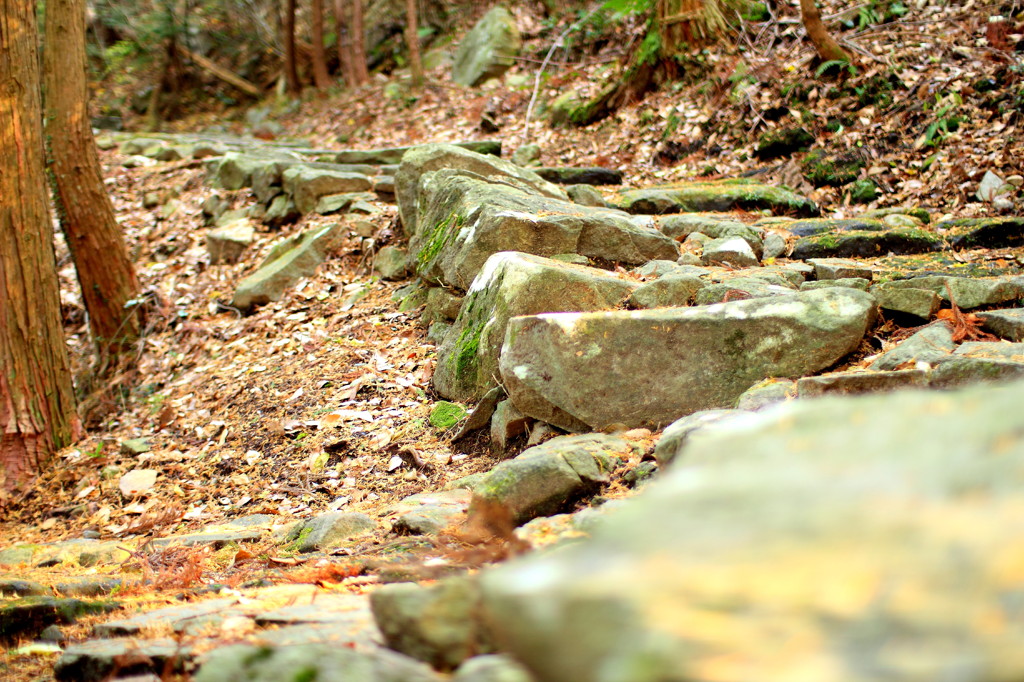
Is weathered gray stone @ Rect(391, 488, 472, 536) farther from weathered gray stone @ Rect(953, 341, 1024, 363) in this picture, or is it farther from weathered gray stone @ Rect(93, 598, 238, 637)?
weathered gray stone @ Rect(953, 341, 1024, 363)

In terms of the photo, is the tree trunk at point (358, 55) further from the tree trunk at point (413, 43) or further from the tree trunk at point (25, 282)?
the tree trunk at point (25, 282)

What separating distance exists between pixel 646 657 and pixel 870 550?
28cm

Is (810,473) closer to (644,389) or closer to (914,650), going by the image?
(914,650)

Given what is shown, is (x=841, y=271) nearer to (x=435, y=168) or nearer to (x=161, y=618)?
(x=435, y=168)

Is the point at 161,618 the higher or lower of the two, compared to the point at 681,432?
lower

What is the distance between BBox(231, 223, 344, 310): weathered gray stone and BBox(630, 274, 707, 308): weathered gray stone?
363cm

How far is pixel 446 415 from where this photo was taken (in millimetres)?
4184

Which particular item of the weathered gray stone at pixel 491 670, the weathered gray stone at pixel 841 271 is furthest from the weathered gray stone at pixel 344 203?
the weathered gray stone at pixel 491 670

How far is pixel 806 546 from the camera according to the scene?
819 mm

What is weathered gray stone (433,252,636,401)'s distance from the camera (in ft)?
12.6

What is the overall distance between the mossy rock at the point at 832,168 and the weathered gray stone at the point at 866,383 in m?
5.02

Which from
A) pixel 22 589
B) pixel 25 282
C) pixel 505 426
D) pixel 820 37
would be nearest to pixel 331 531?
pixel 505 426

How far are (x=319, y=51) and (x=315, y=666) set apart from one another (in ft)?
56.1

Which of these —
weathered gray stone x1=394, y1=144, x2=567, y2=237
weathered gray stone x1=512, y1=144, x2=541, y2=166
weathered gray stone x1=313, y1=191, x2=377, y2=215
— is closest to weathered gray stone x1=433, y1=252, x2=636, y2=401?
weathered gray stone x1=394, y1=144, x2=567, y2=237
